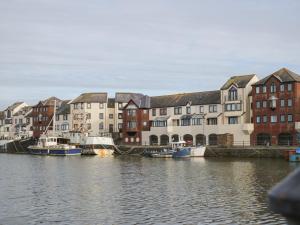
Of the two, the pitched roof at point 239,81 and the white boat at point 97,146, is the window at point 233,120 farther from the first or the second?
the white boat at point 97,146

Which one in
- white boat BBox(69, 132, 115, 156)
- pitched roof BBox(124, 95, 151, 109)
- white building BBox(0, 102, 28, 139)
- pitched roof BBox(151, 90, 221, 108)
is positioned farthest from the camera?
white building BBox(0, 102, 28, 139)

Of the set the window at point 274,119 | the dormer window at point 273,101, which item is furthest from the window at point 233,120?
the dormer window at point 273,101

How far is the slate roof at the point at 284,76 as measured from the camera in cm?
9525

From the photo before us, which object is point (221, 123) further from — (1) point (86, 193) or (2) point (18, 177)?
(1) point (86, 193)

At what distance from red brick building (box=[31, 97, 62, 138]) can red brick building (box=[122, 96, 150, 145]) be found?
124ft

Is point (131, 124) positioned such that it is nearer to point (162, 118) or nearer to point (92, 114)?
point (162, 118)

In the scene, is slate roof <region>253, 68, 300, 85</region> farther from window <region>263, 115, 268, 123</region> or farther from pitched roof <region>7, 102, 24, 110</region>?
pitched roof <region>7, 102, 24, 110</region>

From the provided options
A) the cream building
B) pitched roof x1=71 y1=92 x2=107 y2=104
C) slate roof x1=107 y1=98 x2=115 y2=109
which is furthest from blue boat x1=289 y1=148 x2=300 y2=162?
pitched roof x1=71 y1=92 x2=107 y2=104

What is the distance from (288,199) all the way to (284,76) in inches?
3886

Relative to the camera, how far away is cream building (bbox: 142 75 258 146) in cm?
10344

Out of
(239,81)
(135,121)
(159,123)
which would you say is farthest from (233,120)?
(135,121)

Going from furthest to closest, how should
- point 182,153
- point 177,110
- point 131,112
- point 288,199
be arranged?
point 131,112 < point 177,110 < point 182,153 < point 288,199

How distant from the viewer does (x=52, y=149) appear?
10912 cm

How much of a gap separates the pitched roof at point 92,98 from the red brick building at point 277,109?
53.8 meters
